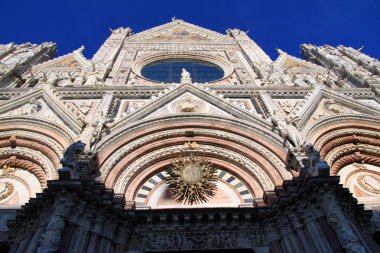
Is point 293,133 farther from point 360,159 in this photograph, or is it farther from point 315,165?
point 360,159

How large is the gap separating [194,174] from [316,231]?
3.28 meters

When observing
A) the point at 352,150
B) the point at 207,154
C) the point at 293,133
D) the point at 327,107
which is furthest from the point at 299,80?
the point at 207,154

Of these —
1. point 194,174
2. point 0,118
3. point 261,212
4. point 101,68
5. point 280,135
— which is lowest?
point 261,212

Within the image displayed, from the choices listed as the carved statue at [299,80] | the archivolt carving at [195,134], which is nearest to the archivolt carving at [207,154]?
the archivolt carving at [195,134]

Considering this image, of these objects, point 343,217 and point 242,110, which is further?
point 242,110

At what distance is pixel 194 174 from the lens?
8.98 meters

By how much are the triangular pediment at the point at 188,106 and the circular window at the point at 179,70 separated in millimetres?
3510

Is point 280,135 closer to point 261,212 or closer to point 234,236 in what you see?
point 261,212

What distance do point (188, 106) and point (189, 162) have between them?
8.28 ft

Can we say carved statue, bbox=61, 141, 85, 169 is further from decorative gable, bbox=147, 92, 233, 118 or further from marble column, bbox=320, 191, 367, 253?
marble column, bbox=320, 191, 367, 253

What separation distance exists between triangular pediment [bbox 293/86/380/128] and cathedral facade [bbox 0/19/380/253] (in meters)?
0.05

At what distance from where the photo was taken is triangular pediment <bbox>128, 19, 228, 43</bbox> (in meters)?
20.9

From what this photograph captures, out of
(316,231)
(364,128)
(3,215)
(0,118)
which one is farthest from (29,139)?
(364,128)

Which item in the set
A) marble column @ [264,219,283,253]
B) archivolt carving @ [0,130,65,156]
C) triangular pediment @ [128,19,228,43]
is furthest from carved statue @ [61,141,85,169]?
triangular pediment @ [128,19,228,43]
